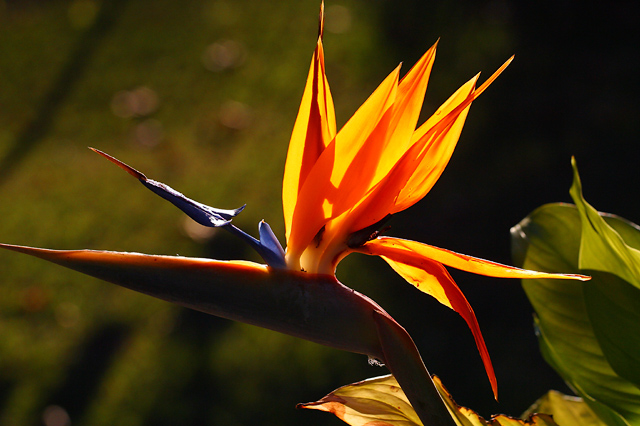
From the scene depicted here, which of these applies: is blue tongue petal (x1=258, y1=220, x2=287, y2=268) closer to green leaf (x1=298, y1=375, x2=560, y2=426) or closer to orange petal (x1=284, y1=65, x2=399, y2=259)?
orange petal (x1=284, y1=65, x2=399, y2=259)

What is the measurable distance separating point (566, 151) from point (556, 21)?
91 cm

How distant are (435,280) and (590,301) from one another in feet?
0.97

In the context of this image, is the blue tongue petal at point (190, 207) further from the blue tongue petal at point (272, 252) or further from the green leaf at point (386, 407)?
the green leaf at point (386, 407)

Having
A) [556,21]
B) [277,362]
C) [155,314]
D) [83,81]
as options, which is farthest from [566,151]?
[83,81]

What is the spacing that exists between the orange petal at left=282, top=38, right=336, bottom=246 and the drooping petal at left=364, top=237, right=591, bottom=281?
Result: 0.09m

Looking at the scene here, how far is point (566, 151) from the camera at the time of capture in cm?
227

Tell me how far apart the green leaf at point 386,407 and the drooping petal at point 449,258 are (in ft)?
0.50

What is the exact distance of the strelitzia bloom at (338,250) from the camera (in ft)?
1.53

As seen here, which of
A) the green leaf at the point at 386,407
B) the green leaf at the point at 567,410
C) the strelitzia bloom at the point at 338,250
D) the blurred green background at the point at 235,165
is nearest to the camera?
the strelitzia bloom at the point at 338,250

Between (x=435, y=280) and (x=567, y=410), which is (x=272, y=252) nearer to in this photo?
(x=435, y=280)

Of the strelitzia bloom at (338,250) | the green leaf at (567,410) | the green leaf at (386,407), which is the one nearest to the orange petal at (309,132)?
the strelitzia bloom at (338,250)

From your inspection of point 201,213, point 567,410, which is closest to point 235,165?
point 567,410

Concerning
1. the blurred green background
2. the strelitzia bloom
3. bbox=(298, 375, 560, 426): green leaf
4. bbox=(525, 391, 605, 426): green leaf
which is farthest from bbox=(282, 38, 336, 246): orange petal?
the blurred green background

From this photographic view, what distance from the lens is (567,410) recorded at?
763mm
